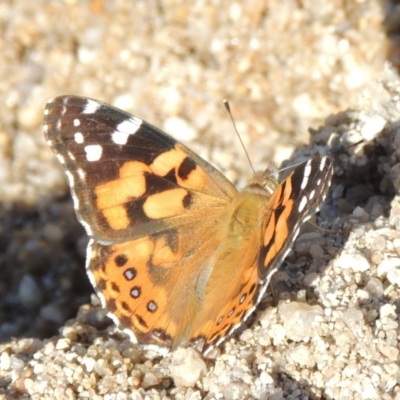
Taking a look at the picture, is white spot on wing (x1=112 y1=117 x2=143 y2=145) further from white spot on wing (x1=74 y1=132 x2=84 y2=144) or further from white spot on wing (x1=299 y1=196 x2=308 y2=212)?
white spot on wing (x1=299 y1=196 x2=308 y2=212)

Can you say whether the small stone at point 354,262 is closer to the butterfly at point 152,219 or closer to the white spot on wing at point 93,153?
the butterfly at point 152,219

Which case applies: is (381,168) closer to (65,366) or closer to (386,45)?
(386,45)

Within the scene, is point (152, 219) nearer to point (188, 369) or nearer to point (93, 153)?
point (93, 153)

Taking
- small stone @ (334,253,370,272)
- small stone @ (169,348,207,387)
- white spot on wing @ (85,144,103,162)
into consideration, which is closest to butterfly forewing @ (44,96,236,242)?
white spot on wing @ (85,144,103,162)

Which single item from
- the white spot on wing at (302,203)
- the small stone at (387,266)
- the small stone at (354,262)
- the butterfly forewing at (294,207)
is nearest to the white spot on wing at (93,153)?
the butterfly forewing at (294,207)

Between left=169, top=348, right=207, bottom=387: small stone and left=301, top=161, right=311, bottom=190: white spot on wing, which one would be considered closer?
left=301, top=161, right=311, bottom=190: white spot on wing

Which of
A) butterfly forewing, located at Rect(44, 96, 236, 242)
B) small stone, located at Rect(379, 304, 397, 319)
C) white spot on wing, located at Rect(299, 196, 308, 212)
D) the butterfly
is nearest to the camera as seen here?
white spot on wing, located at Rect(299, 196, 308, 212)

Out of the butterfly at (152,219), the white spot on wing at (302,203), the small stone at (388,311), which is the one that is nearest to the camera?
the white spot on wing at (302,203)

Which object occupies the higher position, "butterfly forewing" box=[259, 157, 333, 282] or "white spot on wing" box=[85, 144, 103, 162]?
"white spot on wing" box=[85, 144, 103, 162]

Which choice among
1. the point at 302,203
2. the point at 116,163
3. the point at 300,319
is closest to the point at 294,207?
the point at 302,203
